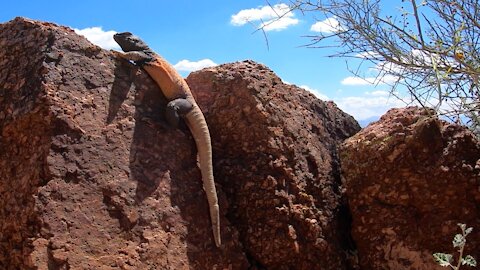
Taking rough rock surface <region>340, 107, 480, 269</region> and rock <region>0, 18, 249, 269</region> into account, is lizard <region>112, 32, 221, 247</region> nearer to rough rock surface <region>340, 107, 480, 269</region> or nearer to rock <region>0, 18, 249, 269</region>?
rock <region>0, 18, 249, 269</region>

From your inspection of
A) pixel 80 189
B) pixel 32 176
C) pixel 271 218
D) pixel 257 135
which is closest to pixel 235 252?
pixel 271 218

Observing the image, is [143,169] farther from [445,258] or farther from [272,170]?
[445,258]

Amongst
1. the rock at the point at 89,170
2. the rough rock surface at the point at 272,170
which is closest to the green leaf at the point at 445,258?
the rough rock surface at the point at 272,170

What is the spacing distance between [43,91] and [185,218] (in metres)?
Result: 1.09

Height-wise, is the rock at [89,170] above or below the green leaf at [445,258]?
above

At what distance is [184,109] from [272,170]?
2.31ft

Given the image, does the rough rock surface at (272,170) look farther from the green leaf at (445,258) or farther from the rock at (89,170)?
the green leaf at (445,258)

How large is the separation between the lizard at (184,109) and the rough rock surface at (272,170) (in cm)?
18

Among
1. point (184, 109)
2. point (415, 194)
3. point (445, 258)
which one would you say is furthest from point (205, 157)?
point (445, 258)

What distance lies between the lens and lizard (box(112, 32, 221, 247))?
11.0ft

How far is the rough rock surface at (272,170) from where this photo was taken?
3451mm

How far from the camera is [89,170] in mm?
2930

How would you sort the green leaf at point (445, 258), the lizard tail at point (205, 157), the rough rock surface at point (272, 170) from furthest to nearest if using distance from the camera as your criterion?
1. the rough rock surface at point (272, 170)
2. the lizard tail at point (205, 157)
3. the green leaf at point (445, 258)

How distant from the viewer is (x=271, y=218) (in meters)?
3.44
